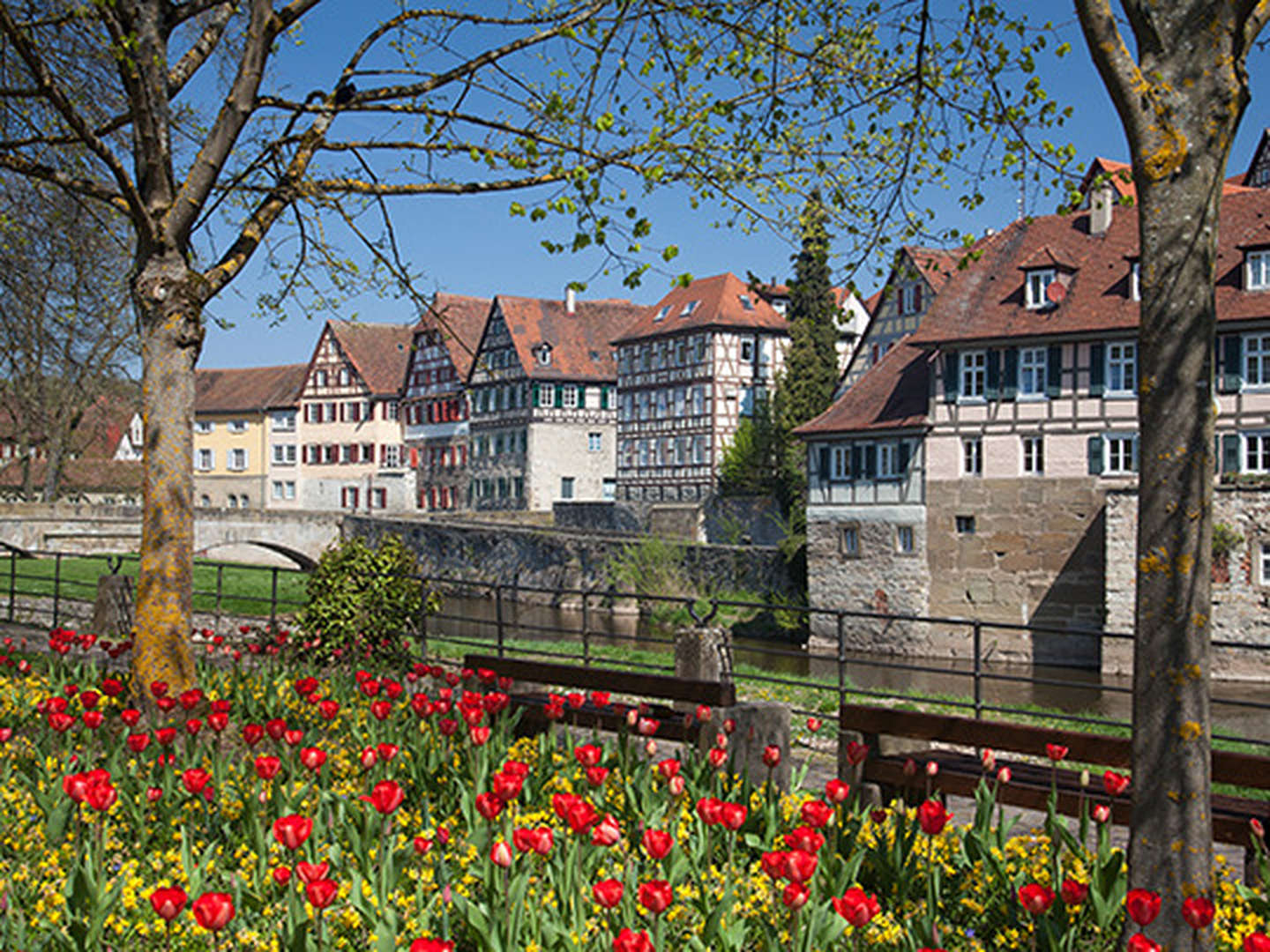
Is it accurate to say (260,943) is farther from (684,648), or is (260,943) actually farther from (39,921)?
(684,648)

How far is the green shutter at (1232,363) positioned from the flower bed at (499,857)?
88.6 ft

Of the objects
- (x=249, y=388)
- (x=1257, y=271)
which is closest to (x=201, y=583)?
(x=1257, y=271)

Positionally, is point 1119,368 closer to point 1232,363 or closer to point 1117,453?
point 1117,453

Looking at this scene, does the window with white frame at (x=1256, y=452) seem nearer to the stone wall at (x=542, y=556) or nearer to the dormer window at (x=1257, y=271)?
the dormer window at (x=1257, y=271)

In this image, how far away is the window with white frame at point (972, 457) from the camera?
3475cm

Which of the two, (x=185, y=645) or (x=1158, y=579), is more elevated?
(x=1158, y=579)

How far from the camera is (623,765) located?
5.76 meters

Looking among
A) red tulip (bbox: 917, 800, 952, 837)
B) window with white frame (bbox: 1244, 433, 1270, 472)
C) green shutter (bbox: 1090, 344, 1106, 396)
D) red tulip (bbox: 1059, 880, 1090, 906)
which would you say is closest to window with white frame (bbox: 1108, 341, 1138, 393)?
green shutter (bbox: 1090, 344, 1106, 396)

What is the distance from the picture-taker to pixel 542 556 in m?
47.2

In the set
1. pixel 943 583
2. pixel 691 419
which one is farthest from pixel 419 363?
pixel 943 583

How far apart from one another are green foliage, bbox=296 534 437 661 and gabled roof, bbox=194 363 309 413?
62.7 meters

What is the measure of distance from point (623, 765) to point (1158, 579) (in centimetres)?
247

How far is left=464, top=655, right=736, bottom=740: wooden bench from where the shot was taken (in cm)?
661

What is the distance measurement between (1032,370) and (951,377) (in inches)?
84.6
